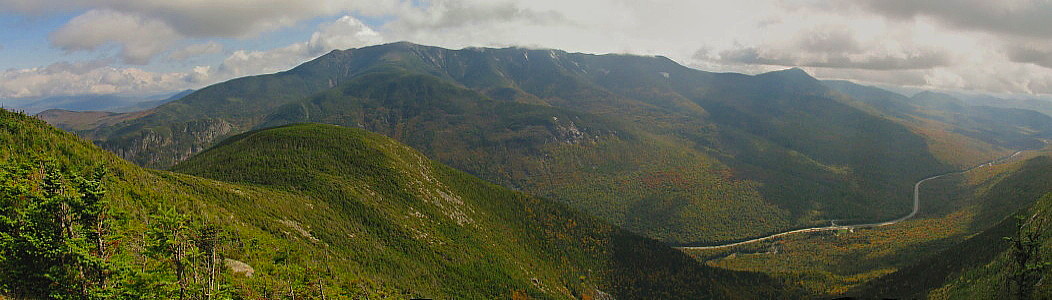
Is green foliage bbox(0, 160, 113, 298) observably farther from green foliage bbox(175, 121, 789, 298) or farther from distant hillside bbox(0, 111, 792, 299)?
green foliage bbox(175, 121, 789, 298)

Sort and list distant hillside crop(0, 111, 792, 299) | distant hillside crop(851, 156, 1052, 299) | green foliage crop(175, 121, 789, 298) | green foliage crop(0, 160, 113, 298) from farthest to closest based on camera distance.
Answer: green foliage crop(175, 121, 789, 298) < distant hillside crop(851, 156, 1052, 299) < distant hillside crop(0, 111, 792, 299) < green foliage crop(0, 160, 113, 298)

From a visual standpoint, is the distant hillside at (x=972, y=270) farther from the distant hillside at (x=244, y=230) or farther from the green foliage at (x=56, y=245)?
the green foliage at (x=56, y=245)

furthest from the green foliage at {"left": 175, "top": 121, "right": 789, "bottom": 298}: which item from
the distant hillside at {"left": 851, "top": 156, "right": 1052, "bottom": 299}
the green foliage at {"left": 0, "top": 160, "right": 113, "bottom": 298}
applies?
the distant hillside at {"left": 851, "top": 156, "right": 1052, "bottom": 299}

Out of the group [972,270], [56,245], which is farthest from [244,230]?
[972,270]

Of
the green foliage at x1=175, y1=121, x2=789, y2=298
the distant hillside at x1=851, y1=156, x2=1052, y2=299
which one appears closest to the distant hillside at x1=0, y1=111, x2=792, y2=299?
the green foliage at x1=175, y1=121, x2=789, y2=298

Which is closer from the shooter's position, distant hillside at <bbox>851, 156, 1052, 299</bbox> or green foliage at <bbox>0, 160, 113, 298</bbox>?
green foliage at <bbox>0, 160, 113, 298</bbox>

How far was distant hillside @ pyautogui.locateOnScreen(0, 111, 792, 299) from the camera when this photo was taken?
3609cm

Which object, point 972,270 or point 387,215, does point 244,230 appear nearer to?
point 387,215

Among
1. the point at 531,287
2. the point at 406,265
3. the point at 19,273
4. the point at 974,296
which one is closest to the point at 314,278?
the point at 19,273

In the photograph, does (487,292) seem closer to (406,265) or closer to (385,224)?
(406,265)

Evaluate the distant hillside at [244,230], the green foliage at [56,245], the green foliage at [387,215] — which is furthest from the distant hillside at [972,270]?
the green foliage at [56,245]

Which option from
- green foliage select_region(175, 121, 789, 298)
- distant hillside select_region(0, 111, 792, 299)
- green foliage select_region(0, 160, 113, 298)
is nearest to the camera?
green foliage select_region(0, 160, 113, 298)

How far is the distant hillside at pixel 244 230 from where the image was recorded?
36094mm

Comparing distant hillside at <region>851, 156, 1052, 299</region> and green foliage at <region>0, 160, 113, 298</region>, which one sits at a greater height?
green foliage at <region>0, 160, 113, 298</region>
